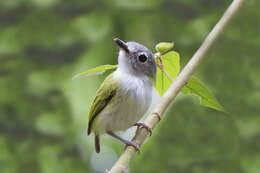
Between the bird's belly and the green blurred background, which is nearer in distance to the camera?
the bird's belly

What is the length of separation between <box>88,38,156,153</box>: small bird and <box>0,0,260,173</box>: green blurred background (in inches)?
25.7

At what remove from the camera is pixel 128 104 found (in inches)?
44.1

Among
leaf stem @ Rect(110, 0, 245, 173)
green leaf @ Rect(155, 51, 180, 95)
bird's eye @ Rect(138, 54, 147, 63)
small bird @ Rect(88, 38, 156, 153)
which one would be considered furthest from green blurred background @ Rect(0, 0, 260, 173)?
leaf stem @ Rect(110, 0, 245, 173)

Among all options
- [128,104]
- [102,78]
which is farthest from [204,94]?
[102,78]

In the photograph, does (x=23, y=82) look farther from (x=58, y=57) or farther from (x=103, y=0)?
(x=103, y=0)

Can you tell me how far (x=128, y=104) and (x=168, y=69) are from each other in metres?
0.31

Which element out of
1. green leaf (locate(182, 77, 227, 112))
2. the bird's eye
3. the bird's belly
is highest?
green leaf (locate(182, 77, 227, 112))

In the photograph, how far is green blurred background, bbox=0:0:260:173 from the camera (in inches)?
78.4

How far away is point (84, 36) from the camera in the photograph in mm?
2189

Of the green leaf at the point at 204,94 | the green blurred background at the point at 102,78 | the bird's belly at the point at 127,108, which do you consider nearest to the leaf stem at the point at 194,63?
the green leaf at the point at 204,94

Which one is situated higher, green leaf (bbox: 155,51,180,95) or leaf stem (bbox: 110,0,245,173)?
leaf stem (bbox: 110,0,245,173)

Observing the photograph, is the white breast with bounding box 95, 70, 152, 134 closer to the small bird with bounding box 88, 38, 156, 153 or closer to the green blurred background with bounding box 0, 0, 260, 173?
the small bird with bounding box 88, 38, 156, 153

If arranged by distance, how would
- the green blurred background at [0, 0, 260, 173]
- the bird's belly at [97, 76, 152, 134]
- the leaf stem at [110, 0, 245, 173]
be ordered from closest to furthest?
the leaf stem at [110, 0, 245, 173] < the bird's belly at [97, 76, 152, 134] < the green blurred background at [0, 0, 260, 173]

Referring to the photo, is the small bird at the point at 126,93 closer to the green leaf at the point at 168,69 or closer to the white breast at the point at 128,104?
the white breast at the point at 128,104
